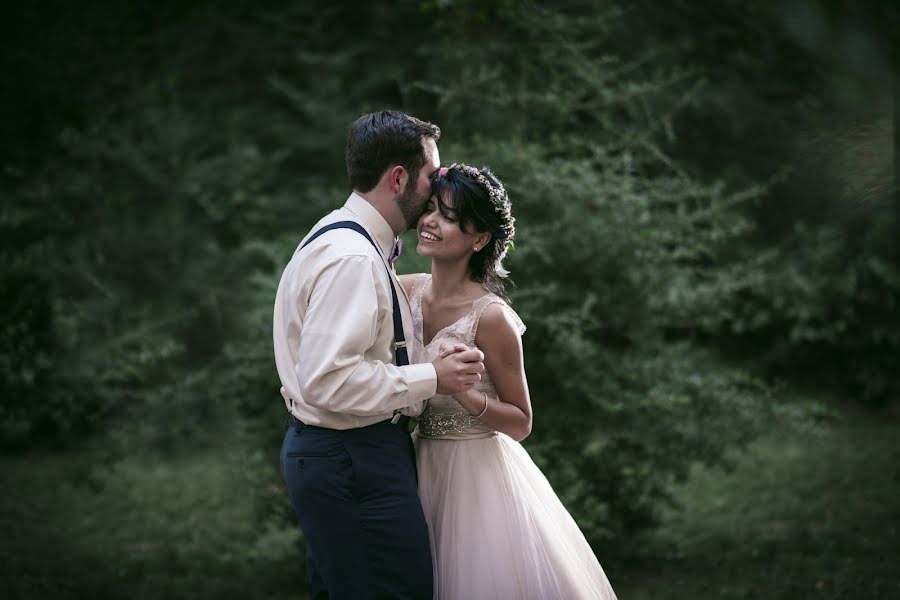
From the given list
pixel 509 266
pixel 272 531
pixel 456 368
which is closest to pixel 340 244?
pixel 456 368

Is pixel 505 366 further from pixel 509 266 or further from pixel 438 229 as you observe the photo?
pixel 509 266

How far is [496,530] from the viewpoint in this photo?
3.20 meters

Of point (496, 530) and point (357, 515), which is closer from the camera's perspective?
point (357, 515)

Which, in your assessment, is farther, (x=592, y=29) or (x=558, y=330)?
(x=592, y=29)

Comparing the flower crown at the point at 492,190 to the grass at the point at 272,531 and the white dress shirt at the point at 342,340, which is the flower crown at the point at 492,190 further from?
the grass at the point at 272,531

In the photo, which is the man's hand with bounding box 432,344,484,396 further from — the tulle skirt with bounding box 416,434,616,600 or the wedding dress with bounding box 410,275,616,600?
the tulle skirt with bounding box 416,434,616,600

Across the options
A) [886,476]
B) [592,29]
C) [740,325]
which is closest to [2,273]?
[592,29]

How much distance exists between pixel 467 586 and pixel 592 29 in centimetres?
526

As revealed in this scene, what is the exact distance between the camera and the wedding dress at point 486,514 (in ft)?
10.3

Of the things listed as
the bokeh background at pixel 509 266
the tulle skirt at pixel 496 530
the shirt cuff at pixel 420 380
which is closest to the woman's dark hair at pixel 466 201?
the shirt cuff at pixel 420 380

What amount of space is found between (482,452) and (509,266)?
2393mm

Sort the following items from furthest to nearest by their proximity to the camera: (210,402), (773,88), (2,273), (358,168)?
(773,88)
(210,402)
(2,273)
(358,168)

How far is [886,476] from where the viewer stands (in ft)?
25.1

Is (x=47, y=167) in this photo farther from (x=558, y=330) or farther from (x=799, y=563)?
(x=799, y=563)
